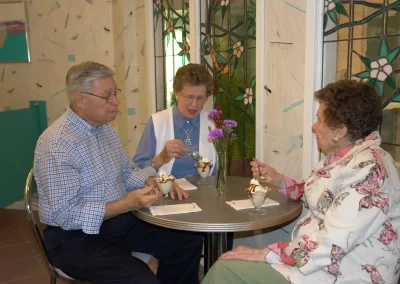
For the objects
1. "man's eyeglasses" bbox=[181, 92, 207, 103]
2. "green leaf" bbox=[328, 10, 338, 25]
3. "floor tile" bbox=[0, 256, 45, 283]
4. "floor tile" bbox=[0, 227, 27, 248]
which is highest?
"green leaf" bbox=[328, 10, 338, 25]

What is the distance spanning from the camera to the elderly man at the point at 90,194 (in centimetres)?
178

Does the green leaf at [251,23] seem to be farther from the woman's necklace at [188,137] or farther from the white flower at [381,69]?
the white flower at [381,69]

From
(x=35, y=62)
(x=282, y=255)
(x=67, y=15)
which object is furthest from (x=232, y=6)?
(x=35, y=62)

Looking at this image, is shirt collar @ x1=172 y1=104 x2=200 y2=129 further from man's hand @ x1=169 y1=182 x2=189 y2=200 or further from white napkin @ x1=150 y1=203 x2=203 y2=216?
white napkin @ x1=150 y1=203 x2=203 y2=216

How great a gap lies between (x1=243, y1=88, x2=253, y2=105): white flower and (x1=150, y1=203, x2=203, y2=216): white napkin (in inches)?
38.5

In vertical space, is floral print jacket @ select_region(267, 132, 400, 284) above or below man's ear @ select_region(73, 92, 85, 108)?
below

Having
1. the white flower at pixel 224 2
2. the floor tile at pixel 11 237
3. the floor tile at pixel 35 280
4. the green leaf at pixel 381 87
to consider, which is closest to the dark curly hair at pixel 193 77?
the white flower at pixel 224 2

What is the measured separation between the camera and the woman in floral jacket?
1.44 metres

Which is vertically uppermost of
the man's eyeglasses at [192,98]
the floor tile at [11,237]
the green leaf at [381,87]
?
the green leaf at [381,87]

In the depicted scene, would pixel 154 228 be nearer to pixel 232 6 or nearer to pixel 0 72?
pixel 232 6

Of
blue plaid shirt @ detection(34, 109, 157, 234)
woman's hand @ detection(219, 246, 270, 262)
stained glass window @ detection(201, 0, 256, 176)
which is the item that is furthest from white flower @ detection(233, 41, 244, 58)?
woman's hand @ detection(219, 246, 270, 262)

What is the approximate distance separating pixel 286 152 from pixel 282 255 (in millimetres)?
914

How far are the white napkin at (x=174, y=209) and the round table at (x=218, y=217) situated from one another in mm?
26

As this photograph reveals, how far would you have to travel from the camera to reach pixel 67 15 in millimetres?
4074
